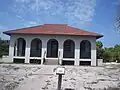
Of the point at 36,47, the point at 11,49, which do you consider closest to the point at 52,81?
the point at 11,49

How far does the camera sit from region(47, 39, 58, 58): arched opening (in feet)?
106

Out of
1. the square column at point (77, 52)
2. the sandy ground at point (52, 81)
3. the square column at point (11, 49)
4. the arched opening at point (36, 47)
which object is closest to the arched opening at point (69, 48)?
the square column at point (77, 52)

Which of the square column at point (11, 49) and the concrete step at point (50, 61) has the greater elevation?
the square column at point (11, 49)

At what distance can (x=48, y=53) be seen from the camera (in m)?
32.3

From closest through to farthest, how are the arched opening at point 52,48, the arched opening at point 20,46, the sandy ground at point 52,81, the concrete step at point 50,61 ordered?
the sandy ground at point 52,81 → the concrete step at point 50,61 → the arched opening at point 52,48 → the arched opening at point 20,46

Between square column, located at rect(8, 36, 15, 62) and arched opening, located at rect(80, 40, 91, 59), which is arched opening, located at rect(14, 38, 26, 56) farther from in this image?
arched opening, located at rect(80, 40, 91, 59)

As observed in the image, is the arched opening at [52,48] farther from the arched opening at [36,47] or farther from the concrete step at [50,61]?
the concrete step at [50,61]

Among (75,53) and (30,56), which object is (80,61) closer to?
(75,53)

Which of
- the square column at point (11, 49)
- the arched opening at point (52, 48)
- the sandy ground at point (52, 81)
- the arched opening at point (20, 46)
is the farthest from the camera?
the arched opening at point (20, 46)

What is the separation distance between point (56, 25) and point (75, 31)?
5.77 m

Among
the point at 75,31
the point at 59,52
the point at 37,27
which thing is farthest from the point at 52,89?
the point at 37,27

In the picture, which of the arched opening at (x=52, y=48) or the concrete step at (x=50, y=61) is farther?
the arched opening at (x=52, y=48)

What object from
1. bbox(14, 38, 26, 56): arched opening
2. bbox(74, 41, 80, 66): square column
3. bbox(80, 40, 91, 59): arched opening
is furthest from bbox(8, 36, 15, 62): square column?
bbox(80, 40, 91, 59): arched opening

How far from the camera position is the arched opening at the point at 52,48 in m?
32.3
